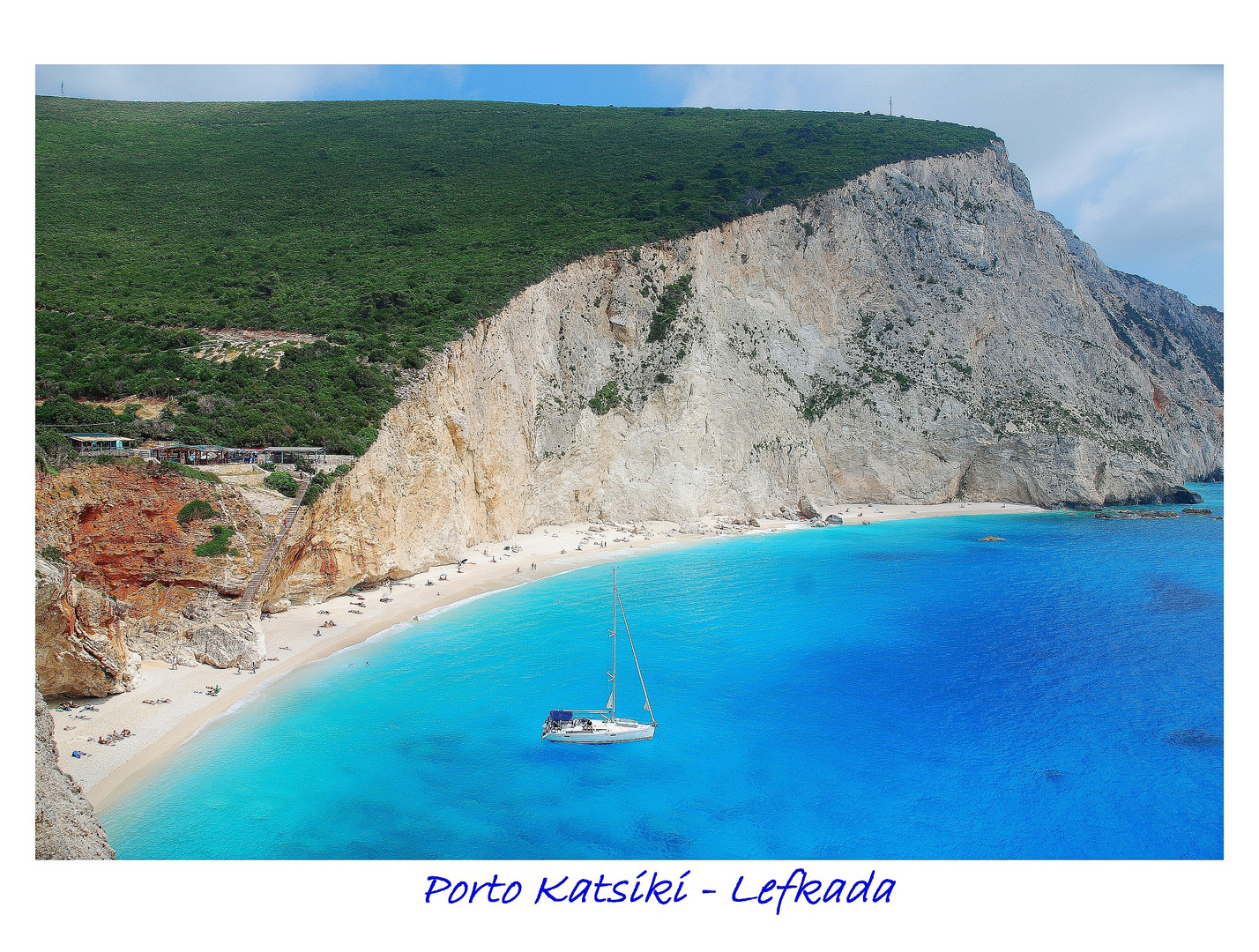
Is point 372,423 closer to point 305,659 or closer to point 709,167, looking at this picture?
point 305,659

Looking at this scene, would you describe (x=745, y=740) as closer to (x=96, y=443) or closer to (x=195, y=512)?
(x=195, y=512)

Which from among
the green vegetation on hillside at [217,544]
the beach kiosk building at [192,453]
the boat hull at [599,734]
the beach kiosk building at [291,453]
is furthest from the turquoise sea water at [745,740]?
the beach kiosk building at [192,453]

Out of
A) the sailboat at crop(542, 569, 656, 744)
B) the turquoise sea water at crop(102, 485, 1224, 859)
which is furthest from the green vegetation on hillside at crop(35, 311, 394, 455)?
the sailboat at crop(542, 569, 656, 744)

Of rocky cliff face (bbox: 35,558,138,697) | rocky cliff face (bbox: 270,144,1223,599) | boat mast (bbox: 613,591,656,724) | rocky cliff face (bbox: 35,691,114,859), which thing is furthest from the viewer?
→ rocky cliff face (bbox: 270,144,1223,599)

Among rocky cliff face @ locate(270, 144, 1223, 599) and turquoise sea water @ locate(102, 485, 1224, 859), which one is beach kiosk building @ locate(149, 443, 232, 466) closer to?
rocky cliff face @ locate(270, 144, 1223, 599)
